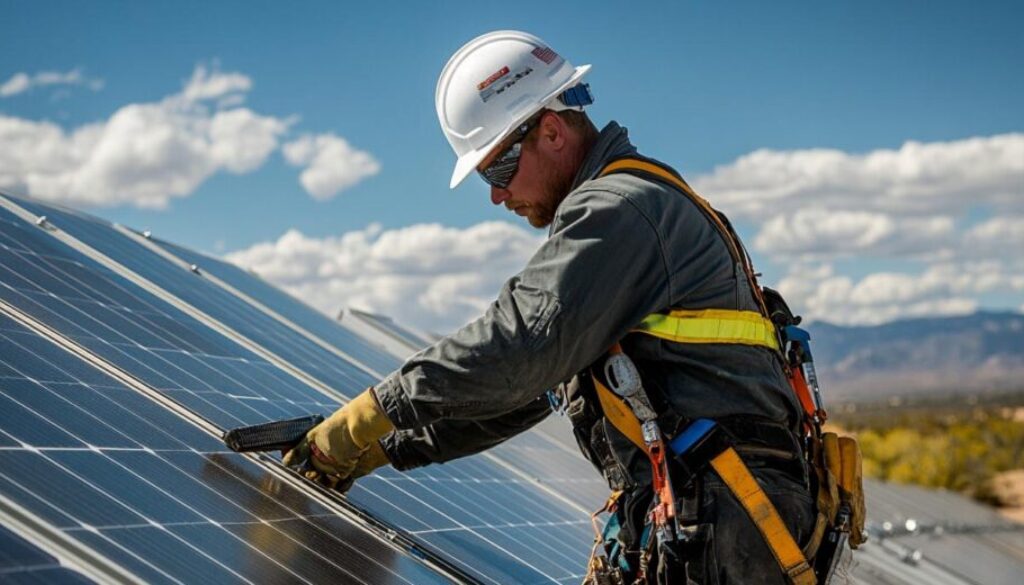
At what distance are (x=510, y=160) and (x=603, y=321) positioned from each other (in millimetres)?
955

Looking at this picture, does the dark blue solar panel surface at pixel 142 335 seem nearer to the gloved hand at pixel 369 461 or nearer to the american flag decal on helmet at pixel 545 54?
the gloved hand at pixel 369 461

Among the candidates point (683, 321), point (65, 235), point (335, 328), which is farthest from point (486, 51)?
point (335, 328)

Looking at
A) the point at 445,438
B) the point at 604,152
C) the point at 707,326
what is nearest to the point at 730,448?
the point at 707,326

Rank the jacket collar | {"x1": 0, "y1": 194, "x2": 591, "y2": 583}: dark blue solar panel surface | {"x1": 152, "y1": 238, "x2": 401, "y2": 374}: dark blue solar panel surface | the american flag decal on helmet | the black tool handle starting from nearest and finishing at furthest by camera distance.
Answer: the jacket collar
the american flag decal on helmet
the black tool handle
{"x1": 0, "y1": 194, "x2": 591, "y2": 583}: dark blue solar panel surface
{"x1": 152, "y1": 238, "x2": 401, "y2": 374}: dark blue solar panel surface

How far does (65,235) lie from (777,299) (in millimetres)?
5933

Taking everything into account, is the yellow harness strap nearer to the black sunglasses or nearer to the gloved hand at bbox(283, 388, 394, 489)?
the black sunglasses

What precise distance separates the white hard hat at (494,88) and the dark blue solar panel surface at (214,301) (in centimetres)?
415

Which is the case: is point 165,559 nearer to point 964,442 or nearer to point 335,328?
point 335,328

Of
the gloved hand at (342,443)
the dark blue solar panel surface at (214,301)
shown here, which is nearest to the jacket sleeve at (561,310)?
the gloved hand at (342,443)

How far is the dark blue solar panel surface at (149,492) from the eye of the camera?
4055 millimetres

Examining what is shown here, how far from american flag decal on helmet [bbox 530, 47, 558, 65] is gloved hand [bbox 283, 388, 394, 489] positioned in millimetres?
1547

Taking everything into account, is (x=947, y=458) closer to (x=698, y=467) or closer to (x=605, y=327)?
(x=698, y=467)

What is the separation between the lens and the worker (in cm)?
466

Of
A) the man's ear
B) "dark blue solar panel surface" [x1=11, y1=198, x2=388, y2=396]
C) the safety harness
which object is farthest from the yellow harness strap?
"dark blue solar panel surface" [x1=11, y1=198, x2=388, y2=396]
